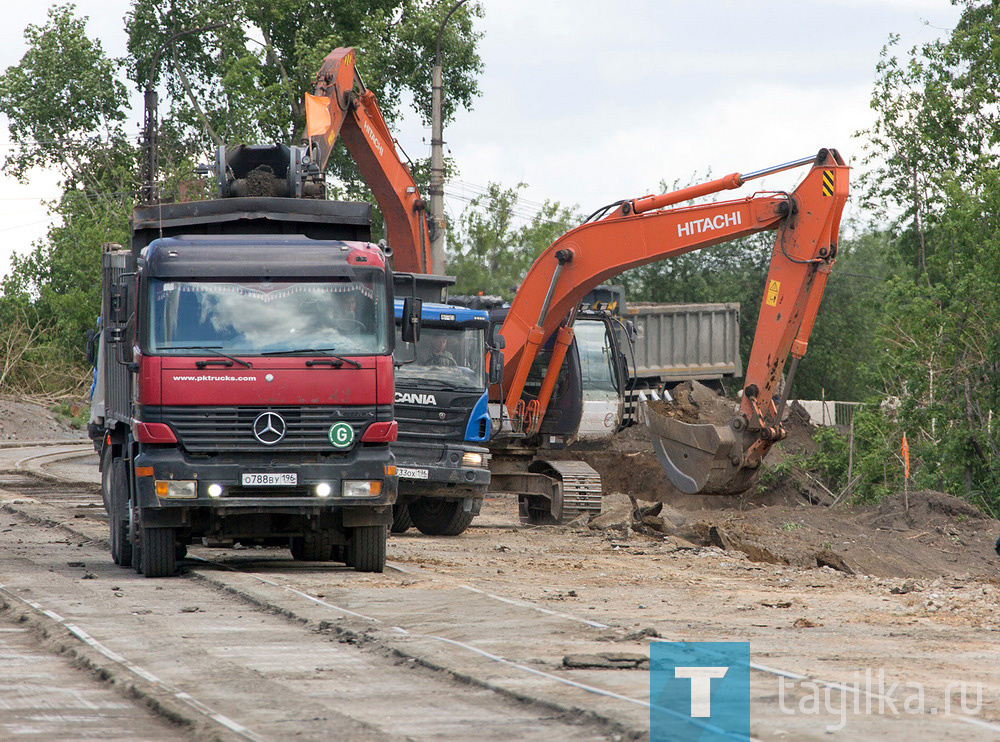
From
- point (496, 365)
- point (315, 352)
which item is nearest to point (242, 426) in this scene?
point (315, 352)

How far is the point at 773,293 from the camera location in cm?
1750

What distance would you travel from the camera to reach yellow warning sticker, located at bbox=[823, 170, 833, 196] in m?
17.1

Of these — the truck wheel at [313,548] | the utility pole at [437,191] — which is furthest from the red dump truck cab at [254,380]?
the utility pole at [437,191]

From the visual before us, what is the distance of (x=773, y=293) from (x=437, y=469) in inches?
188

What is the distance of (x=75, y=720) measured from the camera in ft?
23.7

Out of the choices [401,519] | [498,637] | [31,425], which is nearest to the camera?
[498,637]

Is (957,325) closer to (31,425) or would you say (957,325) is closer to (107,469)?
(107,469)

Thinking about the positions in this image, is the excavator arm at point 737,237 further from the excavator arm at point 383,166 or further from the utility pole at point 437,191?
the utility pole at point 437,191

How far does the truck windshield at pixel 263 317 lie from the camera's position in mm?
12641

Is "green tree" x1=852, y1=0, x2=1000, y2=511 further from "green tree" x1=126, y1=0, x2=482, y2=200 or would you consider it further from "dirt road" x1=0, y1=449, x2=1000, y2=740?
"green tree" x1=126, y1=0, x2=482, y2=200

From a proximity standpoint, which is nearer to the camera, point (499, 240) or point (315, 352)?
point (315, 352)

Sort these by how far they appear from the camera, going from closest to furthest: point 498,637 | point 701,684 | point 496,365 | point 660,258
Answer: point 701,684, point 498,637, point 496,365, point 660,258

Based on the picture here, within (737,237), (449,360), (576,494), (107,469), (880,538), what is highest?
(737,237)

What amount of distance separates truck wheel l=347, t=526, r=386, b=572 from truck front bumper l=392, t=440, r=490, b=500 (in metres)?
3.12
